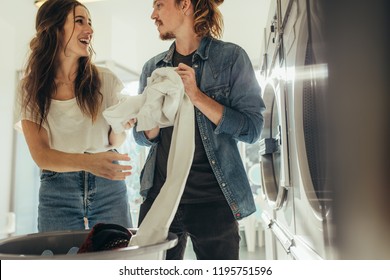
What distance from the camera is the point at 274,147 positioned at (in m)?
0.89

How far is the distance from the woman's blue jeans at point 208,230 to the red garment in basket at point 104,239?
15 cm

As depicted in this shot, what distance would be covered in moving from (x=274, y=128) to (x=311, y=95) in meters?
0.25

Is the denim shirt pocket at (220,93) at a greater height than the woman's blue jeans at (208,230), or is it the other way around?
the denim shirt pocket at (220,93)

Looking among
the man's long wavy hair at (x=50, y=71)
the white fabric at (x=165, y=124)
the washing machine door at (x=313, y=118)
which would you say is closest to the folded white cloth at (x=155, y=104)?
the white fabric at (x=165, y=124)

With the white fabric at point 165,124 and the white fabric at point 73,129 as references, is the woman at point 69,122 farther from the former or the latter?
the white fabric at point 165,124

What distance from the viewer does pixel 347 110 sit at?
0.58 m

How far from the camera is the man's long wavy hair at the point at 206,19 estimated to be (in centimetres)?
88

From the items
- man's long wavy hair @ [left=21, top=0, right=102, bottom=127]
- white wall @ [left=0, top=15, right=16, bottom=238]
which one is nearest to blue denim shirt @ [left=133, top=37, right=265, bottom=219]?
man's long wavy hair @ [left=21, top=0, right=102, bottom=127]

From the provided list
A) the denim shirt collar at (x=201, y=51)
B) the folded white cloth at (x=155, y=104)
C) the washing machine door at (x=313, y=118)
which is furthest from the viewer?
the denim shirt collar at (x=201, y=51)

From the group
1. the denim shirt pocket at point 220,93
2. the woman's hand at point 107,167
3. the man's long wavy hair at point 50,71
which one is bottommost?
the woman's hand at point 107,167

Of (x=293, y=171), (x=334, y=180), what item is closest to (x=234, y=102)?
(x=293, y=171)

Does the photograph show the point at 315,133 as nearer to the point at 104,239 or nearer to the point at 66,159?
the point at 104,239

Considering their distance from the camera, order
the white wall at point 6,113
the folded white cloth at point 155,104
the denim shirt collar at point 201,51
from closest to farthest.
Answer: the folded white cloth at point 155,104, the denim shirt collar at point 201,51, the white wall at point 6,113

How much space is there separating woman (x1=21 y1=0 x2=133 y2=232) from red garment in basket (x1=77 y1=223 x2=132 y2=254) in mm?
178
